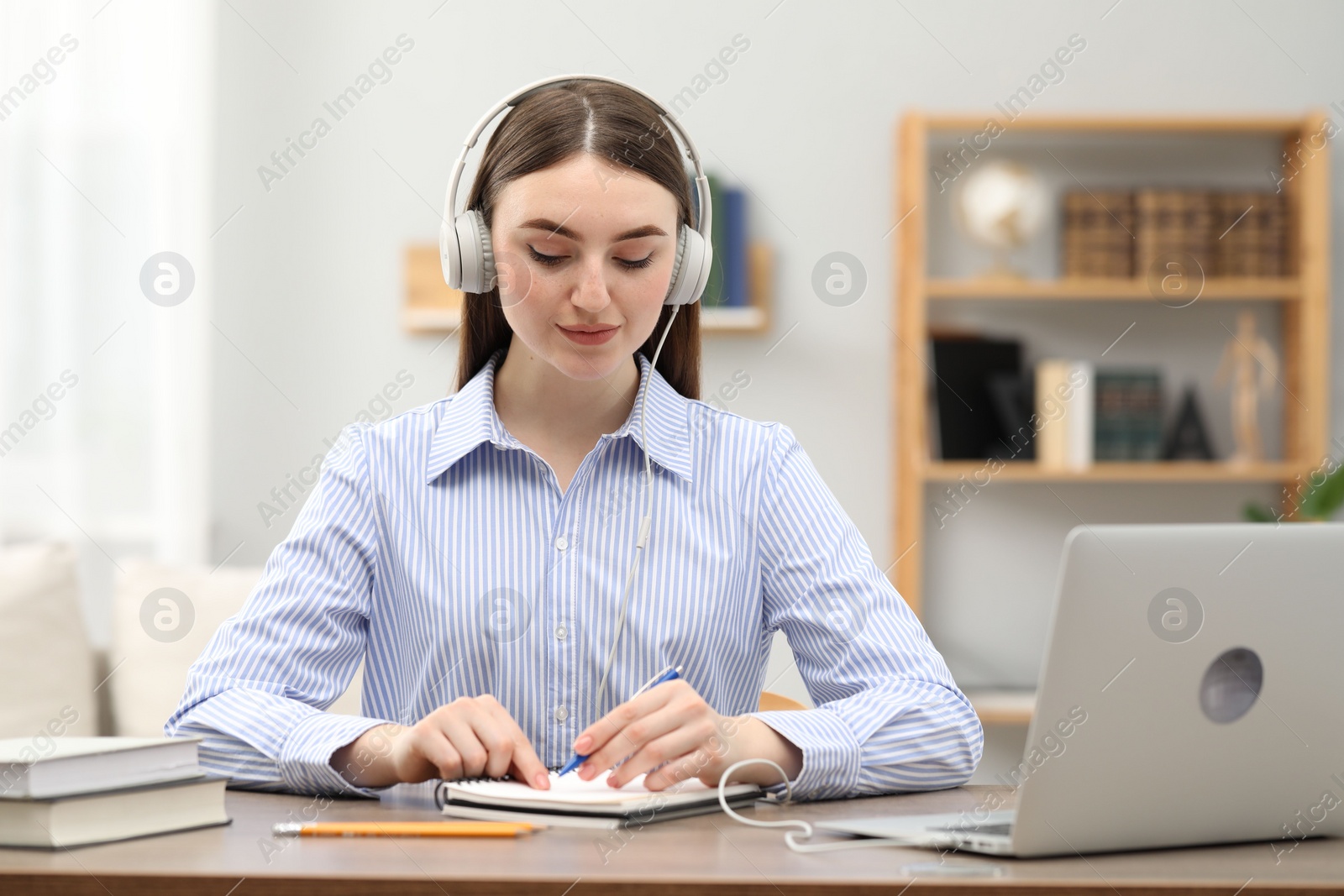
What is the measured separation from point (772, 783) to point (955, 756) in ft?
0.62

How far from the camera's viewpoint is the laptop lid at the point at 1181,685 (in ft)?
2.46

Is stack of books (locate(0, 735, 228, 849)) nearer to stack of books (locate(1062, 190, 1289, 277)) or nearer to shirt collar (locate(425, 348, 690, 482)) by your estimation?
shirt collar (locate(425, 348, 690, 482))

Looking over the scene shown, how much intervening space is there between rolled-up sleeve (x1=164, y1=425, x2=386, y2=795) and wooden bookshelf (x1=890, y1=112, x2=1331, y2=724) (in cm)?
186

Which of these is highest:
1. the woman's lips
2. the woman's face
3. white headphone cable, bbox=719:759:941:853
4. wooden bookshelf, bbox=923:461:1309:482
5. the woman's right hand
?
the woman's face

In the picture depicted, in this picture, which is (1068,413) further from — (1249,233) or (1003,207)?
(1249,233)

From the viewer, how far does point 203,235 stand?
300 centimetres

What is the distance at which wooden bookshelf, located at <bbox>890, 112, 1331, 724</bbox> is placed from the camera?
2.96 m

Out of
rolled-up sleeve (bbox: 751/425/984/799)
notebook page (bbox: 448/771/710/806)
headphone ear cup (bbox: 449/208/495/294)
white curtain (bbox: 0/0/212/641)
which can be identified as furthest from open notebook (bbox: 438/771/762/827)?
white curtain (bbox: 0/0/212/641)

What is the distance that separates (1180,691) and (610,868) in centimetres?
36

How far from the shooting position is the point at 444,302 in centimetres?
311

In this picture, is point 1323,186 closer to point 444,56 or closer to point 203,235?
point 444,56

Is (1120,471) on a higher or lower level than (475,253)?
lower

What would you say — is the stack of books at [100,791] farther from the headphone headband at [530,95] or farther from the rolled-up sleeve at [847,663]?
the headphone headband at [530,95]

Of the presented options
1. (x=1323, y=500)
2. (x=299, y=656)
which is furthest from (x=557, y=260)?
(x=1323, y=500)
